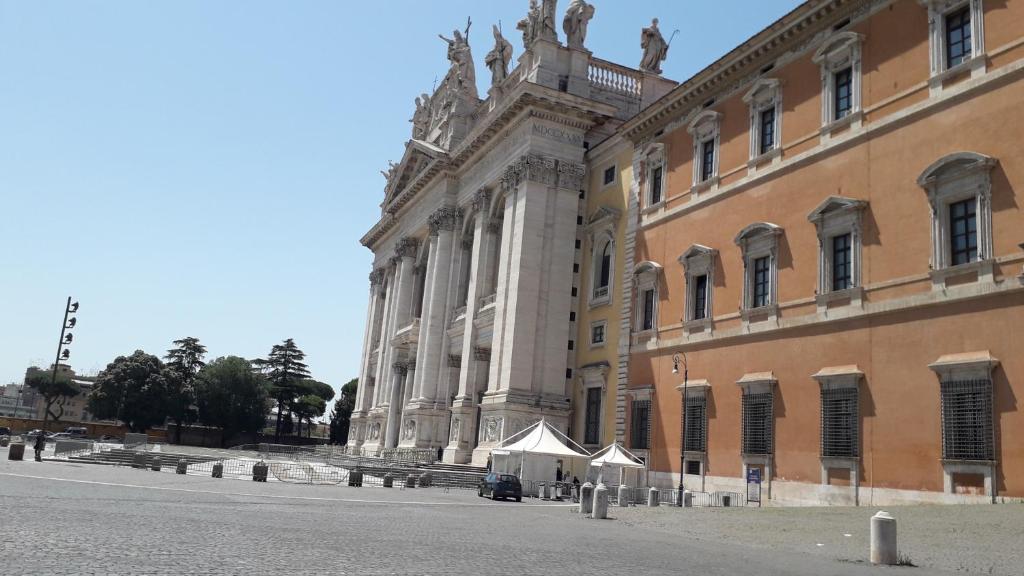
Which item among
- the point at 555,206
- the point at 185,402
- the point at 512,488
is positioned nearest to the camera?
the point at 512,488

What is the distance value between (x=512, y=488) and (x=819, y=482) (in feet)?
31.2

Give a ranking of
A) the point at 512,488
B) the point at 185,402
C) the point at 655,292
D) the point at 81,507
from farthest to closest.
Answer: the point at 185,402 → the point at 655,292 → the point at 512,488 → the point at 81,507

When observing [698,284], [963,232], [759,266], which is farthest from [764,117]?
[963,232]

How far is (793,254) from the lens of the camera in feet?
80.2

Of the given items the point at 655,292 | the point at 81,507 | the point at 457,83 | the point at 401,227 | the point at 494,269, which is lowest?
the point at 81,507

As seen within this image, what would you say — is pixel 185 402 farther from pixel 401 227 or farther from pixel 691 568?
pixel 691 568

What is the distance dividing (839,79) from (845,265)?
5.49 metres

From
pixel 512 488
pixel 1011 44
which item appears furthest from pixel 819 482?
pixel 1011 44

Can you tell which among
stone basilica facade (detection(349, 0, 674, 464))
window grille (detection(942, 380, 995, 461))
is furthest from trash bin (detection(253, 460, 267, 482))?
window grille (detection(942, 380, 995, 461))

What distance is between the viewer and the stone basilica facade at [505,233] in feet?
117

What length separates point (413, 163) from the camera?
52594 millimetres

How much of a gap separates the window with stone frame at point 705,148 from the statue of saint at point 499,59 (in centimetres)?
1589

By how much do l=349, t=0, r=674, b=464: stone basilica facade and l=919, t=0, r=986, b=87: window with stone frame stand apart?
17.4m

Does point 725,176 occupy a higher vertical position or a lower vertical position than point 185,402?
higher
